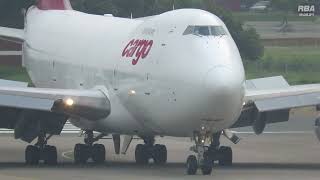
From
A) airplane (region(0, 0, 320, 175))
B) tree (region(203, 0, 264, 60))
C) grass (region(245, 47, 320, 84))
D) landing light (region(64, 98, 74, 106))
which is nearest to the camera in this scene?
airplane (region(0, 0, 320, 175))

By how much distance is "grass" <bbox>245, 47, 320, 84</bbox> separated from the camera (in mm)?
72738

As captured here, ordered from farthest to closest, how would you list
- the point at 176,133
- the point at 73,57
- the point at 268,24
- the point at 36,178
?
the point at 268,24 < the point at 73,57 < the point at 176,133 < the point at 36,178

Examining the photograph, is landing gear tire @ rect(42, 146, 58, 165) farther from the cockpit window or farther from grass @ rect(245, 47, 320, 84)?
grass @ rect(245, 47, 320, 84)

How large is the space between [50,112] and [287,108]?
6748 mm

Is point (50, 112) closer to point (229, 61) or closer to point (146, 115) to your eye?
point (146, 115)

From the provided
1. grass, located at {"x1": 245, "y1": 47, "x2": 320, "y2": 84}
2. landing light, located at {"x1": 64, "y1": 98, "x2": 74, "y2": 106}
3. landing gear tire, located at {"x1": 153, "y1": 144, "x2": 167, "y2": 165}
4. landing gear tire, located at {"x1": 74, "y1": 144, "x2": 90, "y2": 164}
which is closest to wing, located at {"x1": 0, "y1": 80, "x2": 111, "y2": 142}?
landing light, located at {"x1": 64, "y1": 98, "x2": 74, "y2": 106}

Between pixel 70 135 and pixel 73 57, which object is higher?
pixel 73 57

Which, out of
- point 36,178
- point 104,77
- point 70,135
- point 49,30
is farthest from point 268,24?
point 36,178

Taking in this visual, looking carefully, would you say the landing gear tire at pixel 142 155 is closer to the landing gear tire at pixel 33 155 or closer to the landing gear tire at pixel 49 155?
the landing gear tire at pixel 49 155

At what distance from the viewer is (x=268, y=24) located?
10050cm

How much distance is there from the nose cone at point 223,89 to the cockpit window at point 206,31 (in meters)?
1.61

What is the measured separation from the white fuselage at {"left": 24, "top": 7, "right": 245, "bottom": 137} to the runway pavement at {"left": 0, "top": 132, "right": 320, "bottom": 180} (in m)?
1.37

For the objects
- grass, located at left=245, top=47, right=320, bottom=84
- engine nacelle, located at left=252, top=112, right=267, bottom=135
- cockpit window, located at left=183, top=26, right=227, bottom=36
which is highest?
cockpit window, located at left=183, top=26, right=227, bottom=36

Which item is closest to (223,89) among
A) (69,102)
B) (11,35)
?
(69,102)
